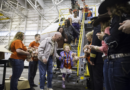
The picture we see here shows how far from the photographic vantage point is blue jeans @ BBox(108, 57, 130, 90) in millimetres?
970

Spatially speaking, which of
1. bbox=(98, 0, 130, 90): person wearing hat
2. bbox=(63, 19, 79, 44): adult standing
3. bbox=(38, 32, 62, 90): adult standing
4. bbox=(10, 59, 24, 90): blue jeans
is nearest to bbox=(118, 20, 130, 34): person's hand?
bbox=(98, 0, 130, 90): person wearing hat

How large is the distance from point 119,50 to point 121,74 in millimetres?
227

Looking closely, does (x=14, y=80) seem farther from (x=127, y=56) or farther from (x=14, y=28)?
(x=14, y=28)

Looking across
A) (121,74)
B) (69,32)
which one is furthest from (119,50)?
(69,32)

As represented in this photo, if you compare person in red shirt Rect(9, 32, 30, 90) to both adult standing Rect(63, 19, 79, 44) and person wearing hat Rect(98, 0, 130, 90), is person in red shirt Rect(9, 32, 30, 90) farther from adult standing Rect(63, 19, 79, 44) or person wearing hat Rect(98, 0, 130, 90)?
adult standing Rect(63, 19, 79, 44)

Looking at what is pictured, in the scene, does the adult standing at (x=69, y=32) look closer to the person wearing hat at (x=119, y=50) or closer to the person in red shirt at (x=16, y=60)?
the person in red shirt at (x=16, y=60)

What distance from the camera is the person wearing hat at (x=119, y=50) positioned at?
3.24 ft

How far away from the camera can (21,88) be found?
3193 millimetres

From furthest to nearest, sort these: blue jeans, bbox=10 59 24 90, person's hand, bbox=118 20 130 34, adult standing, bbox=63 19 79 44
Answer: adult standing, bbox=63 19 79 44 < blue jeans, bbox=10 59 24 90 < person's hand, bbox=118 20 130 34

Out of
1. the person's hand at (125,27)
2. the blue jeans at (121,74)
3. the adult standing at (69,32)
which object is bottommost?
the blue jeans at (121,74)

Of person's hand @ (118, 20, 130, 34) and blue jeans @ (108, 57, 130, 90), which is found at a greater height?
person's hand @ (118, 20, 130, 34)

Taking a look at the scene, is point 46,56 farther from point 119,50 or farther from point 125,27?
point 125,27

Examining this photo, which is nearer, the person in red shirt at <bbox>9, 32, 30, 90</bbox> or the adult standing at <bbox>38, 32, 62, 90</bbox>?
the person in red shirt at <bbox>9, 32, 30, 90</bbox>

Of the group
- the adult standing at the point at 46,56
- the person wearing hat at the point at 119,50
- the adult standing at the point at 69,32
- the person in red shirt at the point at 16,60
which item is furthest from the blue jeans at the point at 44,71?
the adult standing at the point at 69,32
